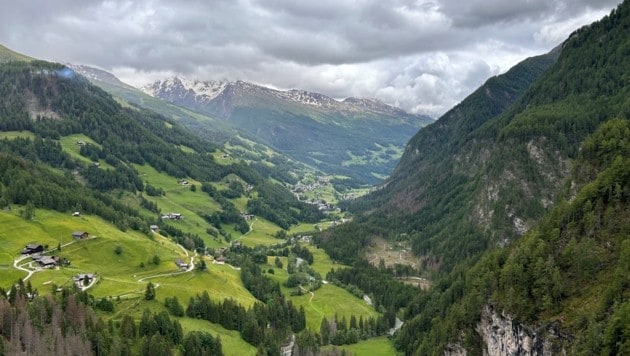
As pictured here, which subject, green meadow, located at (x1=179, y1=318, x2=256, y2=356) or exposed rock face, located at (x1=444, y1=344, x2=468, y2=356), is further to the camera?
green meadow, located at (x1=179, y1=318, x2=256, y2=356)

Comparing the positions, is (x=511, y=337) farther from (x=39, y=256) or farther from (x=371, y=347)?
(x=39, y=256)

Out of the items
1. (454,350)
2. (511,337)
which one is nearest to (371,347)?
(454,350)

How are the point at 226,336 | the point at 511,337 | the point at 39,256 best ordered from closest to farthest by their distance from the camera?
the point at 511,337 → the point at 226,336 → the point at 39,256

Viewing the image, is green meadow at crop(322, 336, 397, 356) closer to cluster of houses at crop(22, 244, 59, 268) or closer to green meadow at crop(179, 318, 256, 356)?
green meadow at crop(179, 318, 256, 356)

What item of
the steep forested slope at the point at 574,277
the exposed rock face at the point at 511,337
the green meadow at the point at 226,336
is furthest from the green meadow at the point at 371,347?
the exposed rock face at the point at 511,337

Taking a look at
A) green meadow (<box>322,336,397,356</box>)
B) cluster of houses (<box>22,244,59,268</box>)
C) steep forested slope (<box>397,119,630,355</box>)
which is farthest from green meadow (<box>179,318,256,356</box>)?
steep forested slope (<box>397,119,630,355</box>)

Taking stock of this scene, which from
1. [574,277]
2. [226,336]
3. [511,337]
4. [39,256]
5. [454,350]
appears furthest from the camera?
[39,256]

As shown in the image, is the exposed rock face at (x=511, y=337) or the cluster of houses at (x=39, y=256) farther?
the cluster of houses at (x=39, y=256)

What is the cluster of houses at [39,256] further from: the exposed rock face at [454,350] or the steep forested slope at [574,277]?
the exposed rock face at [454,350]

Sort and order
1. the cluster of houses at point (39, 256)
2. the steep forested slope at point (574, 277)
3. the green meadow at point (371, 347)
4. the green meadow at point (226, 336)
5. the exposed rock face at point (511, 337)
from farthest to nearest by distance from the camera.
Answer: the green meadow at point (371, 347) → the cluster of houses at point (39, 256) → the green meadow at point (226, 336) → the exposed rock face at point (511, 337) → the steep forested slope at point (574, 277)

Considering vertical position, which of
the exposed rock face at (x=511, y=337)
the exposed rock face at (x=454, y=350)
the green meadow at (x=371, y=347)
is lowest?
the green meadow at (x=371, y=347)
